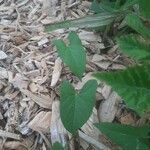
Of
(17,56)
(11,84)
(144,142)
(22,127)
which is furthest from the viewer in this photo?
(17,56)

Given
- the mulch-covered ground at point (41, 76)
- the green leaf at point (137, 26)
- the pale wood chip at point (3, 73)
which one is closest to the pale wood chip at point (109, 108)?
the mulch-covered ground at point (41, 76)

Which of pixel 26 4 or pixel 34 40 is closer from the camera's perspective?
pixel 34 40

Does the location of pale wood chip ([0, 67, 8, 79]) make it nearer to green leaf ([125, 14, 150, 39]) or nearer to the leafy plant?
the leafy plant

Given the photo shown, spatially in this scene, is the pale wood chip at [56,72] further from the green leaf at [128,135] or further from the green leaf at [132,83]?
the green leaf at [132,83]

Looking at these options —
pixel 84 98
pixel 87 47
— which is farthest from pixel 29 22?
pixel 84 98

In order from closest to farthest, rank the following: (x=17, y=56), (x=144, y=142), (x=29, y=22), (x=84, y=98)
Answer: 1. (x=144, y=142)
2. (x=84, y=98)
3. (x=17, y=56)
4. (x=29, y=22)

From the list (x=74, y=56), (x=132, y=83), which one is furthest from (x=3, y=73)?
(x=132, y=83)

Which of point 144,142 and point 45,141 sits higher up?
point 144,142

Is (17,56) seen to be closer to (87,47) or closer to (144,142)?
(87,47)
